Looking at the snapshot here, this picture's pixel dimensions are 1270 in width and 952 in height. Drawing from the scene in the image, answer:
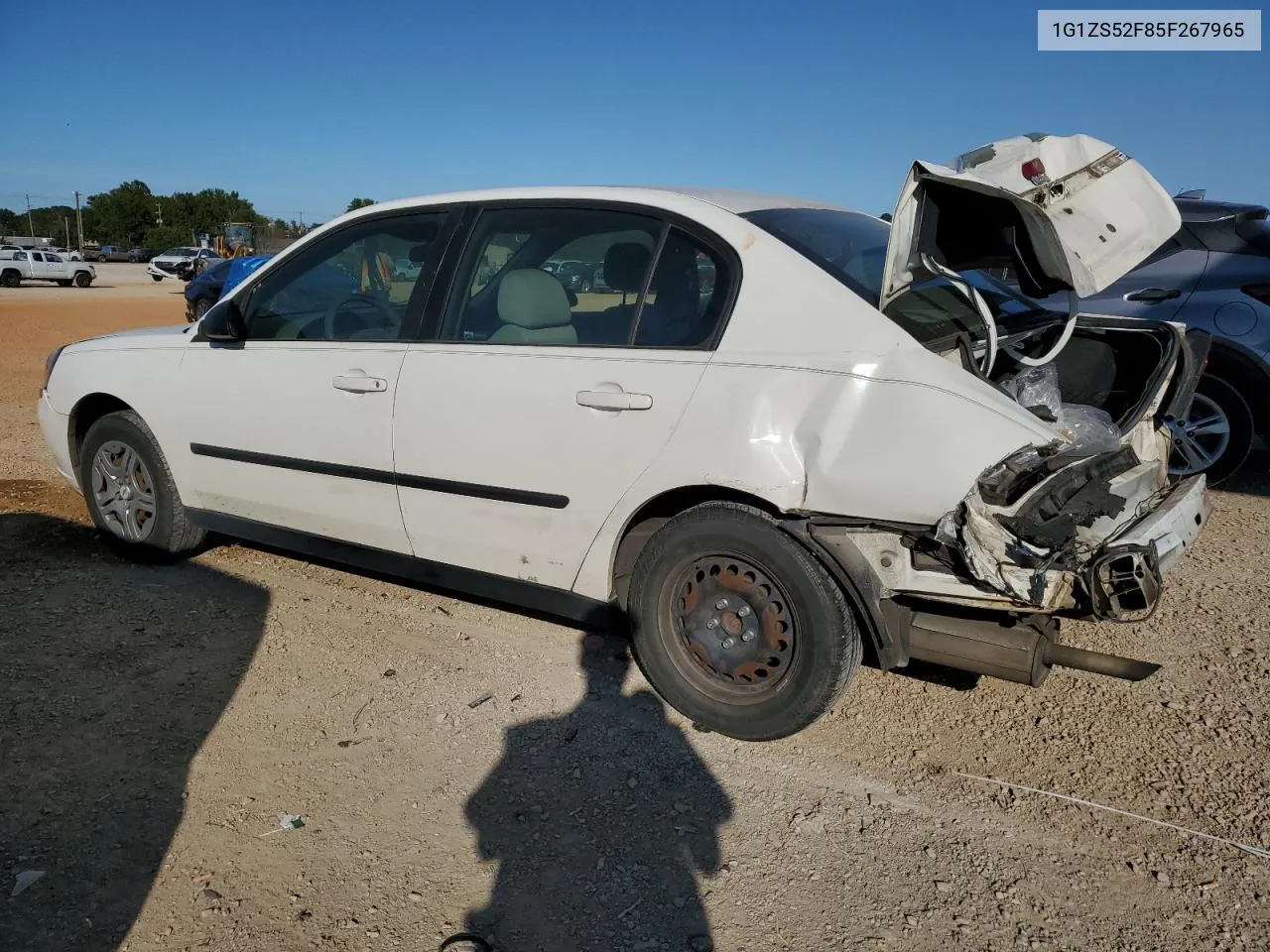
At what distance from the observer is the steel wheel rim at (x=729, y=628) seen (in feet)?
10.4

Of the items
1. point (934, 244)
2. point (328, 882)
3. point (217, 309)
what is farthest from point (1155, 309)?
Result: point (328, 882)

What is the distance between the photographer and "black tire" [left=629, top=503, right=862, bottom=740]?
3.05 m

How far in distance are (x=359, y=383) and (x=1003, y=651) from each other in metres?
2.49

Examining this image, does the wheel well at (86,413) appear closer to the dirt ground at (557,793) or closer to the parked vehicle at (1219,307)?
the dirt ground at (557,793)

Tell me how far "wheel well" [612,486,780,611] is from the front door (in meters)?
0.95

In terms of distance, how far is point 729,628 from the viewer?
10.7ft

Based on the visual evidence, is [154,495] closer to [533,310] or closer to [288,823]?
[533,310]

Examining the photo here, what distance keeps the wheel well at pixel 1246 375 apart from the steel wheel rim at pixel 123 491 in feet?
19.4

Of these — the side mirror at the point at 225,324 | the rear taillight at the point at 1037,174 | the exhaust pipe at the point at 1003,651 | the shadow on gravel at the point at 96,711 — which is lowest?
the shadow on gravel at the point at 96,711

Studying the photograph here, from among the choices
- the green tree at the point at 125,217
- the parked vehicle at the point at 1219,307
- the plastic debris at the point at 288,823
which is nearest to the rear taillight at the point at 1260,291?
the parked vehicle at the point at 1219,307

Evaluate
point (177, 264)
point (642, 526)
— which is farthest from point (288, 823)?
point (177, 264)

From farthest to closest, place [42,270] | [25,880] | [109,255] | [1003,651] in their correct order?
[109,255] < [42,270] < [1003,651] < [25,880]

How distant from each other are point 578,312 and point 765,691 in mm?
1486

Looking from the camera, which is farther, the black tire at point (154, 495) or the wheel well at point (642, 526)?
the black tire at point (154, 495)
